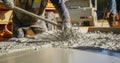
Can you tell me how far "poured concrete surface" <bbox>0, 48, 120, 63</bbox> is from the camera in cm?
313

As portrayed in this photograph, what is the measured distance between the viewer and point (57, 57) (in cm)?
334

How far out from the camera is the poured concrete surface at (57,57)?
10.3ft

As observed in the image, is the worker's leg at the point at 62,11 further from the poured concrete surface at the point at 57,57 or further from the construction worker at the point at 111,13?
the construction worker at the point at 111,13

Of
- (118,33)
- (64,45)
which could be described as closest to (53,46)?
(64,45)

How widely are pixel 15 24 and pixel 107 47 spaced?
2496mm

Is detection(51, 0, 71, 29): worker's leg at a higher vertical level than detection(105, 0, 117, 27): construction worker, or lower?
higher

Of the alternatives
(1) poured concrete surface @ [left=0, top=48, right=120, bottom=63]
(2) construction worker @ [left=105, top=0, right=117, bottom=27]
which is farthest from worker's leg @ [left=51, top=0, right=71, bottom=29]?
(2) construction worker @ [left=105, top=0, right=117, bottom=27]

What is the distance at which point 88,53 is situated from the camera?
357cm

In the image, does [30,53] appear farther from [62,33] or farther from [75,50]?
[62,33]

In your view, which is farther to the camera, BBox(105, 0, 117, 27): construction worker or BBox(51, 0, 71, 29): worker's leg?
BBox(105, 0, 117, 27): construction worker

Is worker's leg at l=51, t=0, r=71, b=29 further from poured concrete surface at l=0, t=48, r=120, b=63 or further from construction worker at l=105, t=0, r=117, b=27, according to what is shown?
construction worker at l=105, t=0, r=117, b=27

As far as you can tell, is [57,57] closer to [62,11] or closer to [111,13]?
[62,11]

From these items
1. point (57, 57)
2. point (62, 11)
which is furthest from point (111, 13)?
point (57, 57)

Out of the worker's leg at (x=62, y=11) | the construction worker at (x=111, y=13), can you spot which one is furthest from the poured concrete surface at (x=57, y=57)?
the construction worker at (x=111, y=13)
